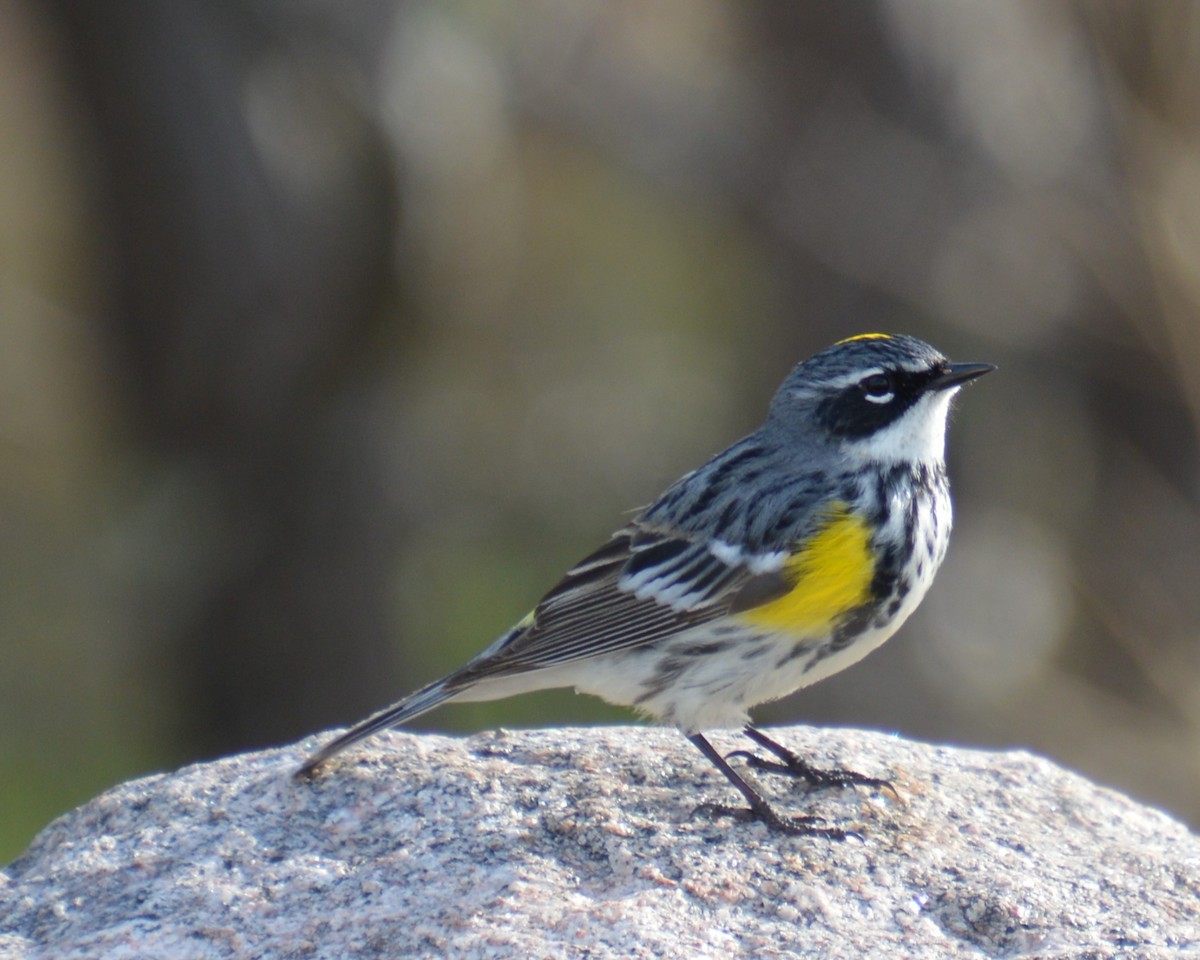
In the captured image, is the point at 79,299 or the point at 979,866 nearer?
the point at 979,866

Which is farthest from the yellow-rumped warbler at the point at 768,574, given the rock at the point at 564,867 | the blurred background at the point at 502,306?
the blurred background at the point at 502,306

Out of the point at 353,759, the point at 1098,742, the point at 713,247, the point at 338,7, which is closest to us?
the point at 353,759

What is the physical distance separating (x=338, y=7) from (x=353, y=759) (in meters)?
3.91

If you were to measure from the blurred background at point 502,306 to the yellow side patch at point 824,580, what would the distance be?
132 inches

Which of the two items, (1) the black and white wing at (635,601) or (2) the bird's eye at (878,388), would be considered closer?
(1) the black and white wing at (635,601)

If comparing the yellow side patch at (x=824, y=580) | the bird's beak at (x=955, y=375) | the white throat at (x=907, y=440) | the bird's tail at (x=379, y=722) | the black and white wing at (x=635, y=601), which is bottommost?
the bird's tail at (x=379, y=722)

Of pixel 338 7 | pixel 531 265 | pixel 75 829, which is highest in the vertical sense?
pixel 338 7

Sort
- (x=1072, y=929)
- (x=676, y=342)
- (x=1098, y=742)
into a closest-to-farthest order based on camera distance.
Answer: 1. (x=1072, y=929)
2. (x=1098, y=742)
3. (x=676, y=342)

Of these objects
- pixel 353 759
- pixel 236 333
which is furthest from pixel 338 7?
pixel 353 759

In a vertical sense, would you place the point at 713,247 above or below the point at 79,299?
above

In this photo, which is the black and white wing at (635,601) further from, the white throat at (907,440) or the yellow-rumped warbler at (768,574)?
the white throat at (907,440)

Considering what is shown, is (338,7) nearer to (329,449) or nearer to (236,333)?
(236,333)

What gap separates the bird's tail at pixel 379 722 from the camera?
411cm

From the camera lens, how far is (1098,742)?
8.71 metres
